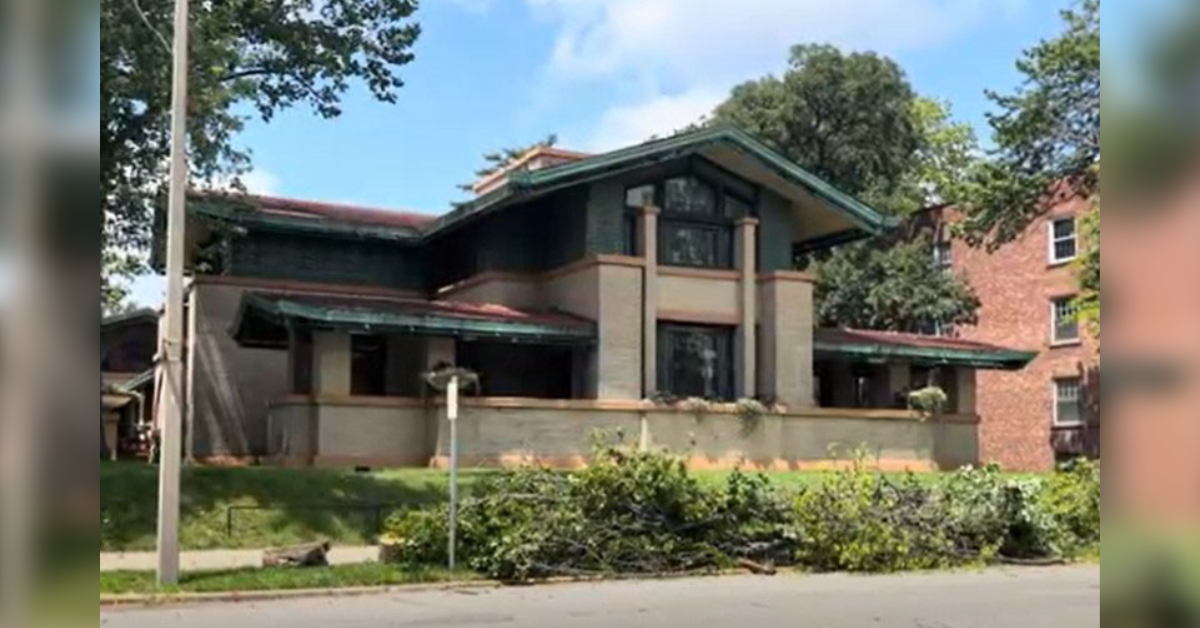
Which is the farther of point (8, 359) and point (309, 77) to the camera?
point (309, 77)

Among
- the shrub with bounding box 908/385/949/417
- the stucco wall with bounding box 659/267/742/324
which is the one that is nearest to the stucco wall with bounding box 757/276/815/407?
the stucco wall with bounding box 659/267/742/324

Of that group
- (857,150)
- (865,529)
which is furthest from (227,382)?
(857,150)

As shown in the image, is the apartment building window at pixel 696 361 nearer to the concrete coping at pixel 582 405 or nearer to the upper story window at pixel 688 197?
the concrete coping at pixel 582 405

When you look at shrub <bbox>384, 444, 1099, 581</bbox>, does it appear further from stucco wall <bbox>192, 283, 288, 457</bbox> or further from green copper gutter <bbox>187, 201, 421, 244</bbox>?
stucco wall <bbox>192, 283, 288, 457</bbox>

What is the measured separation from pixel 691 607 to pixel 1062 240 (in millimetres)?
34494

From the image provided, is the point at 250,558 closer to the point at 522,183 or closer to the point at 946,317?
the point at 522,183

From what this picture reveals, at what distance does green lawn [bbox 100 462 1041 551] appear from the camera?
19.1 m

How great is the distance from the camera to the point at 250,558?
59.2 ft

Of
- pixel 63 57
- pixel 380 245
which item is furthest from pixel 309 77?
pixel 63 57

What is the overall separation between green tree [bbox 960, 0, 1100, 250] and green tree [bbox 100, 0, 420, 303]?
18051 millimetres

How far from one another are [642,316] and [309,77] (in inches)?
378

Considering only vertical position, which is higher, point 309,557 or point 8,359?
point 8,359

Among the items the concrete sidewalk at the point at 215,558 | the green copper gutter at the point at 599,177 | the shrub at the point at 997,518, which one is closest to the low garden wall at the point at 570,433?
the green copper gutter at the point at 599,177

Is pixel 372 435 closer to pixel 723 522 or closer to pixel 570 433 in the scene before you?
pixel 570 433
